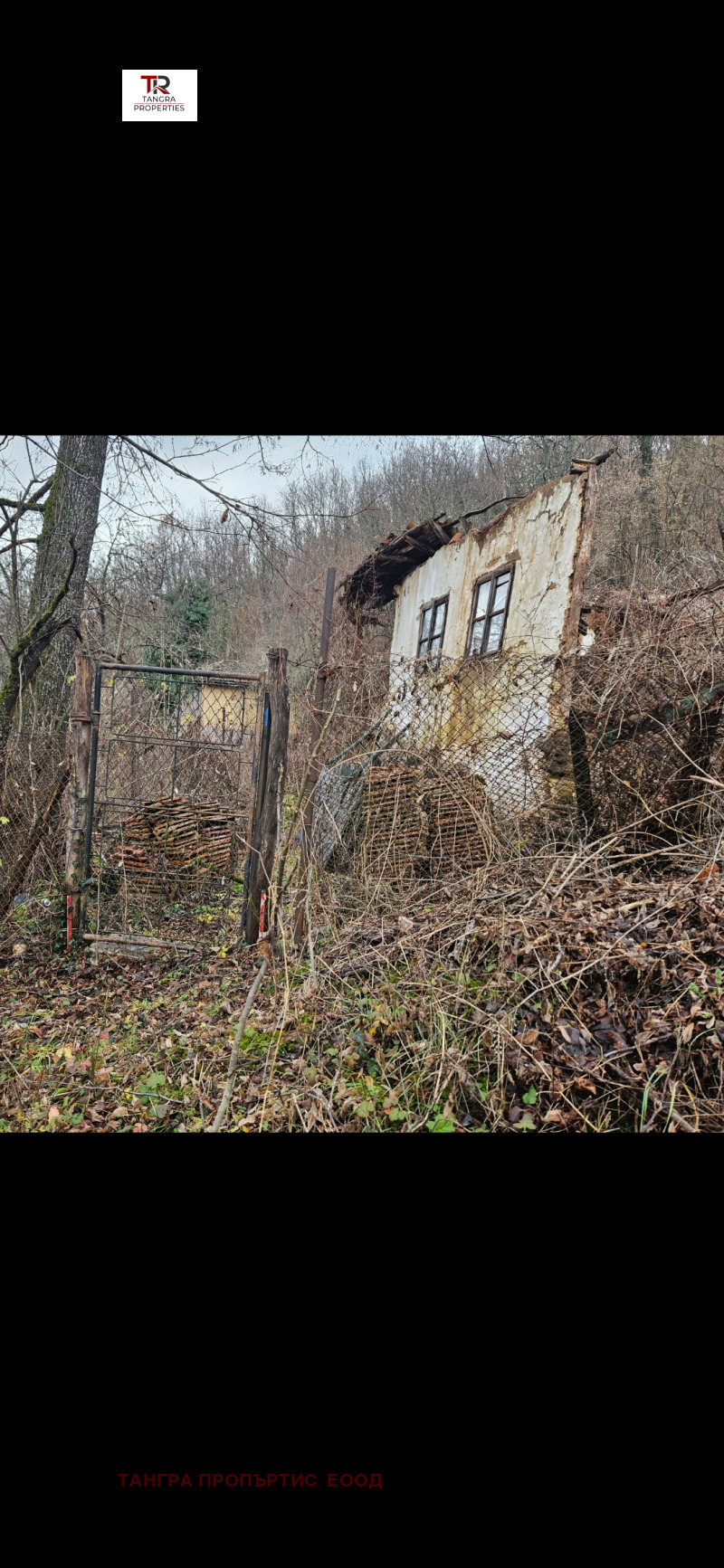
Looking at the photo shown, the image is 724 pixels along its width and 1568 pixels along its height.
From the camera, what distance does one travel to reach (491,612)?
25.1 feet

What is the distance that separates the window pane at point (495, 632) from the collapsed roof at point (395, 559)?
40.9 inches

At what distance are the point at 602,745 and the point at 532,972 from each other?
1557 millimetres

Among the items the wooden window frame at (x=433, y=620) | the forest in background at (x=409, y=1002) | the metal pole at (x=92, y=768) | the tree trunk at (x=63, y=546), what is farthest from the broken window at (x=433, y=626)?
the metal pole at (x=92, y=768)

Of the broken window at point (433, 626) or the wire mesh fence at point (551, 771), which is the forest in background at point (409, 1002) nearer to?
the wire mesh fence at point (551, 771)

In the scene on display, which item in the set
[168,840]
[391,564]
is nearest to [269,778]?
[168,840]

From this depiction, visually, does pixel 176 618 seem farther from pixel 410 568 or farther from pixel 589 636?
pixel 589 636

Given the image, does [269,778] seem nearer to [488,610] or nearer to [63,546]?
[63,546]

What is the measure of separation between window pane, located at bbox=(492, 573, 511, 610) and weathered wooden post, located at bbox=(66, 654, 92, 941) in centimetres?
440

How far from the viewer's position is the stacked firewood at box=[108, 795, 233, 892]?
4824mm

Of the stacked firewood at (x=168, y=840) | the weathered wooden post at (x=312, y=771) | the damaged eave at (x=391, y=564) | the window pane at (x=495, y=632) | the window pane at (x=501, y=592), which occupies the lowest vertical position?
the stacked firewood at (x=168, y=840)

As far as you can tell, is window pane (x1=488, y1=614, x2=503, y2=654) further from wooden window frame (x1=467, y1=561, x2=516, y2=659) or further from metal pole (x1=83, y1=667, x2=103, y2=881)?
metal pole (x1=83, y1=667, x2=103, y2=881)

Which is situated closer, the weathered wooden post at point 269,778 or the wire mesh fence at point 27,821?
the weathered wooden post at point 269,778

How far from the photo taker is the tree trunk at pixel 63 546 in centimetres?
582
